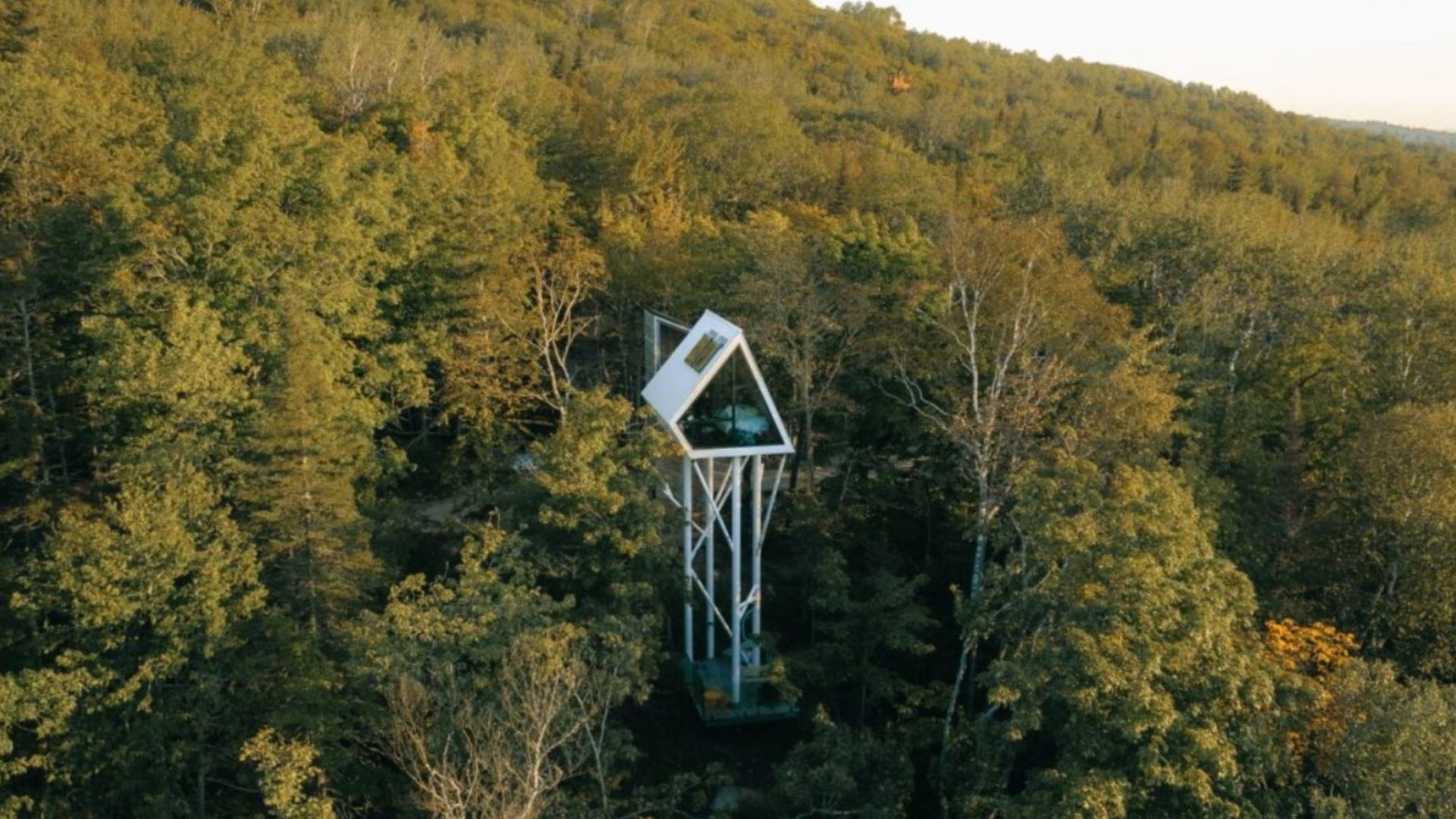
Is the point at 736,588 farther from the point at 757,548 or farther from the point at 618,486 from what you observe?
the point at 618,486

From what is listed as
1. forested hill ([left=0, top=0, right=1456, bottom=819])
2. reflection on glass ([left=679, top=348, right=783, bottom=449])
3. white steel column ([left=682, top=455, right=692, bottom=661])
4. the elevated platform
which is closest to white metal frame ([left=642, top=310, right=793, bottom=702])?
white steel column ([left=682, top=455, right=692, bottom=661])

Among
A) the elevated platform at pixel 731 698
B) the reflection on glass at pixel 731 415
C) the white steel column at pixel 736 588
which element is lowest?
the elevated platform at pixel 731 698

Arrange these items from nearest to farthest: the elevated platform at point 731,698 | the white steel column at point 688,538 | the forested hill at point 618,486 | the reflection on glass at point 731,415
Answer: the forested hill at point 618,486
the reflection on glass at point 731,415
the white steel column at point 688,538
the elevated platform at point 731,698

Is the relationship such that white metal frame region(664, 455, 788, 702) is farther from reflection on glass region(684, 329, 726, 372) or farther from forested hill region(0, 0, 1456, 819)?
reflection on glass region(684, 329, 726, 372)

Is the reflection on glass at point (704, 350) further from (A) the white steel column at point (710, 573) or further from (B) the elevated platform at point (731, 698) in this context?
(B) the elevated platform at point (731, 698)

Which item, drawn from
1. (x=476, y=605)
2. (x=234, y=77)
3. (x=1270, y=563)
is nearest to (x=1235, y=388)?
(x=1270, y=563)

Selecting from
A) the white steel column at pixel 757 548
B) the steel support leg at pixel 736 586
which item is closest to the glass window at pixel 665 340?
the white steel column at pixel 757 548

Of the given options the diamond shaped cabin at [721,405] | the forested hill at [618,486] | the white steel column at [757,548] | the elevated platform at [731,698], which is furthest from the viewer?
the white steel column at [757,548]

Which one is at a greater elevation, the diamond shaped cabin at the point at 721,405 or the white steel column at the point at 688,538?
the diamond shaped cabin at the point at 721,405

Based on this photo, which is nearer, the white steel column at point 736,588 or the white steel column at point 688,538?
the white steel column at point 688,538

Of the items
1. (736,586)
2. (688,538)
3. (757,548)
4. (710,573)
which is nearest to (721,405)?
(688,538)
